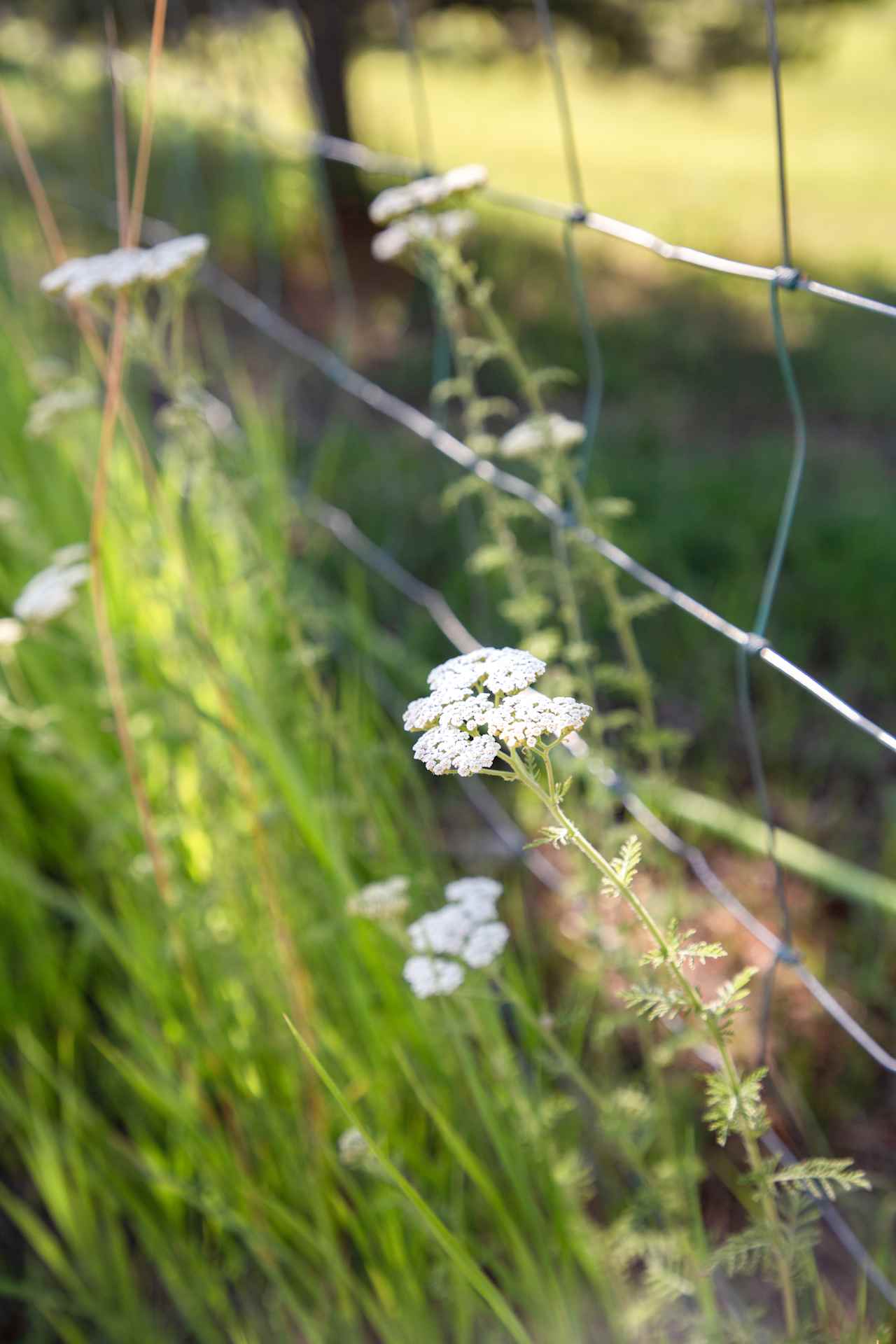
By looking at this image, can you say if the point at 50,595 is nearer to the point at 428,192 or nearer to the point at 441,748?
the point at 428,192

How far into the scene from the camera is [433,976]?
3.11 ft

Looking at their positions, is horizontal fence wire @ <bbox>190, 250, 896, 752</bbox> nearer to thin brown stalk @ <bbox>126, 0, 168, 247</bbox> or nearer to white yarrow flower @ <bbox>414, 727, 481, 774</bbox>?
white yarrow flower @ <bbox>414, 727, 481, 774</bbox>

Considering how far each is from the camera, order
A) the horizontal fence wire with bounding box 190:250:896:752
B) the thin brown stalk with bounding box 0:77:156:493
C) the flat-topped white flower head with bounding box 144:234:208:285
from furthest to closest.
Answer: the thin brown stalk with bounding box 0:77:156:493 < the flat-topped white flower head with bounding box 144:234:208:285 < the horizontal fence wire with bounding box 190:250:896:752

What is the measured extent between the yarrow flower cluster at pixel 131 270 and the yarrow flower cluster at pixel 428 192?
0.18 m

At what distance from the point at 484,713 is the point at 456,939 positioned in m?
0.35

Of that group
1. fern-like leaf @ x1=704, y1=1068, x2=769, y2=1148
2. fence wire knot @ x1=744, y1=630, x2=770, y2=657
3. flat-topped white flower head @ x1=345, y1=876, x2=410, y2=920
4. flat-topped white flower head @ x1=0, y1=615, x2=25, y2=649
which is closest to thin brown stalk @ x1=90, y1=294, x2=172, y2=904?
flat-topped white flower head @ x1=0, y1=615, x2=25, y2=649

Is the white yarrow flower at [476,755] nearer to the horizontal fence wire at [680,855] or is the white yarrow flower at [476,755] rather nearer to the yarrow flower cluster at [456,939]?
the horizontal fence wire at [680,855]

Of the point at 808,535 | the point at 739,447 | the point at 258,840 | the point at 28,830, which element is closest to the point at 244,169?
the point at 739,447

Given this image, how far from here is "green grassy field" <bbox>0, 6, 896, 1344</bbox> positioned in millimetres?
1196

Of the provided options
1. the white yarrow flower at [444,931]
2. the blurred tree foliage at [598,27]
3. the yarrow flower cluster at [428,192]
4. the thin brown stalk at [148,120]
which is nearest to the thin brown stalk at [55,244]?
the thin brown stalk at [148,120]

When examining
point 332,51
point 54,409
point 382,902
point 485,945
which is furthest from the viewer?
point 332,51

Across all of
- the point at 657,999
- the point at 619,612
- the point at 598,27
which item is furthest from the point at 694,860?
the point at 598,27

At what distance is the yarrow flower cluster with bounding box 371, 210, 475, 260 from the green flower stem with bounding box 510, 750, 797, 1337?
0.65 meters

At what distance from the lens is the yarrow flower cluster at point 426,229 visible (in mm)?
1178
